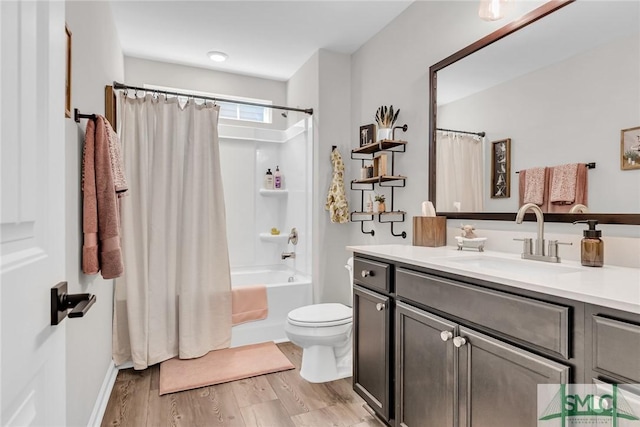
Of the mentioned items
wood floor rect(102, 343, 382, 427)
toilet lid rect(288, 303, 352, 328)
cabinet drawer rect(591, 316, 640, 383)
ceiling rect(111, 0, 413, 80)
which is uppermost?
ceiling rect(111, 0, 413, 80)

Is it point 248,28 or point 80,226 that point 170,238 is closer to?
point 80,226

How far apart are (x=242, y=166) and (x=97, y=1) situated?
197 centimetres

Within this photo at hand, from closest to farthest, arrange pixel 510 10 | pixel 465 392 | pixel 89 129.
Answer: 1. pixel 465 392
2. pixel 89 129
3. pixel 510 10

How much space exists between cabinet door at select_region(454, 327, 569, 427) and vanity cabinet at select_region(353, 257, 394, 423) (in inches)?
17.8

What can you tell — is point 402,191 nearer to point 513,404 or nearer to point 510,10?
point 510,10

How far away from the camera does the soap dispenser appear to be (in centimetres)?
131

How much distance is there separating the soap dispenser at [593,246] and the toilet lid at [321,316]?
1.42 meters

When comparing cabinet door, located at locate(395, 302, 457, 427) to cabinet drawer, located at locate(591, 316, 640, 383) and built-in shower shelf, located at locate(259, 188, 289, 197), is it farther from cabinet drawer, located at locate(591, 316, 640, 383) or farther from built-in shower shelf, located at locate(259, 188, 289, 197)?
built-in shower shelf, located at locate(259, 188, 289, 197)

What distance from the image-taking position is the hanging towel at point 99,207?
161cm

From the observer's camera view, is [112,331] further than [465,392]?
Yes
